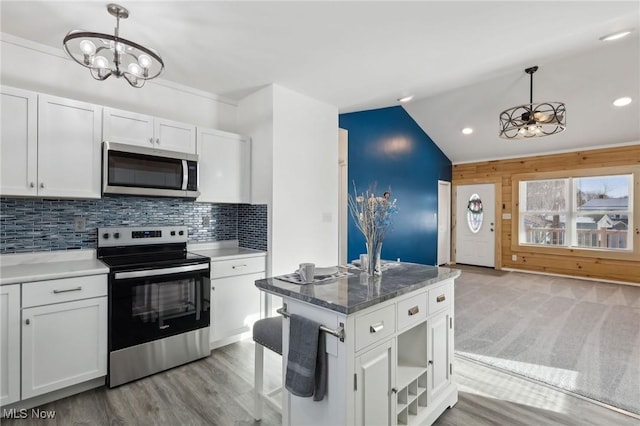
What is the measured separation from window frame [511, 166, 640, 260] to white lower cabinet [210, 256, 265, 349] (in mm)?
5986

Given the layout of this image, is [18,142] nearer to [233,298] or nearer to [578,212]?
[233,298]

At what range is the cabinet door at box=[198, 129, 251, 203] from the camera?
312cm

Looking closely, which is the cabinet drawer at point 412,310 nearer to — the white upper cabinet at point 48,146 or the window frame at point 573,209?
the white upper cabinet at point 48,146

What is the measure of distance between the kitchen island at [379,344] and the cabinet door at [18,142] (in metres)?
1.87

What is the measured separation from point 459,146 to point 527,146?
1.26m

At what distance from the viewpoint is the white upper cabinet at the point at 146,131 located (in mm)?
2551

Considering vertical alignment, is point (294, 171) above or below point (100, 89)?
below

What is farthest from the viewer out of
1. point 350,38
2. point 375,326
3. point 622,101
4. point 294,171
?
point 622,101

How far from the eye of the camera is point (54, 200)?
2.51 meters

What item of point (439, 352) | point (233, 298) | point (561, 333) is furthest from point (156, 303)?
point (561, 333)

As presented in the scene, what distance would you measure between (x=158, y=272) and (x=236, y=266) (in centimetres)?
73

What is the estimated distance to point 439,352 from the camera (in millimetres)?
1999

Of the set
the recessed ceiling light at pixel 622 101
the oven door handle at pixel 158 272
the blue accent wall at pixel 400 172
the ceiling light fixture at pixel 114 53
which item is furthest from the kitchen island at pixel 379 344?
the recessed ceiling light at pixel 622 101

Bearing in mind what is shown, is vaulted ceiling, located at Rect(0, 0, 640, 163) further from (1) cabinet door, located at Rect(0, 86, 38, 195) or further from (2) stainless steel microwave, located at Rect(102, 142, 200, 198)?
(2) stainless steel microwave, located at Rect(102, 142, 200, 198)
